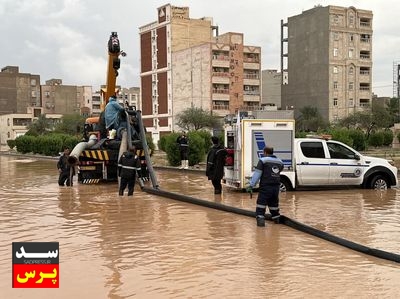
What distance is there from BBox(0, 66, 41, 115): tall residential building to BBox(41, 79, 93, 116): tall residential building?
236cm

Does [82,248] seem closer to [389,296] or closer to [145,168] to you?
[389,296]

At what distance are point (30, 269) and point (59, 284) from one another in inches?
23.9

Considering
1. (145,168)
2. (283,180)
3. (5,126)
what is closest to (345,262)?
(283,180)

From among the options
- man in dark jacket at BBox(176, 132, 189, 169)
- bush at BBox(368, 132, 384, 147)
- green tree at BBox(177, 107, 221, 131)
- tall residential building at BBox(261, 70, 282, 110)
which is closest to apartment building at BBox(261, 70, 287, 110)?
tall residential building at BBox(261, 70, 282, 110)

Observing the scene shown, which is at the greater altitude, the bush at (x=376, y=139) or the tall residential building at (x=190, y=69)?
the tall residential building at (x=190, y=69)

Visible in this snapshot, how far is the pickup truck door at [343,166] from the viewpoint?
50.0 ft

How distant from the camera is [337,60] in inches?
3472

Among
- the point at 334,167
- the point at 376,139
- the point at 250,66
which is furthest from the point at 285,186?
the point at 250,66

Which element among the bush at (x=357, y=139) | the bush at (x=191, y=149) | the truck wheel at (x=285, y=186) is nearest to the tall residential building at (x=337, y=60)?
the bush at (x=357, y=139)

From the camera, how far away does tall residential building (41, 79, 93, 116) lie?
14162 cm

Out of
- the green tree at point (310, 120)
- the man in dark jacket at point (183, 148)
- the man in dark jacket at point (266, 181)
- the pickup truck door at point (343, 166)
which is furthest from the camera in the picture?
the green tree at point (310, 120)

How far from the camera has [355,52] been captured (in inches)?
3509

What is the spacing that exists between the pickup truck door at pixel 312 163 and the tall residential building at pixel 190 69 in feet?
234

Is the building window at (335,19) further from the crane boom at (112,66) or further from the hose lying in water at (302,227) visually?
the hose lying in water at (302,227)
